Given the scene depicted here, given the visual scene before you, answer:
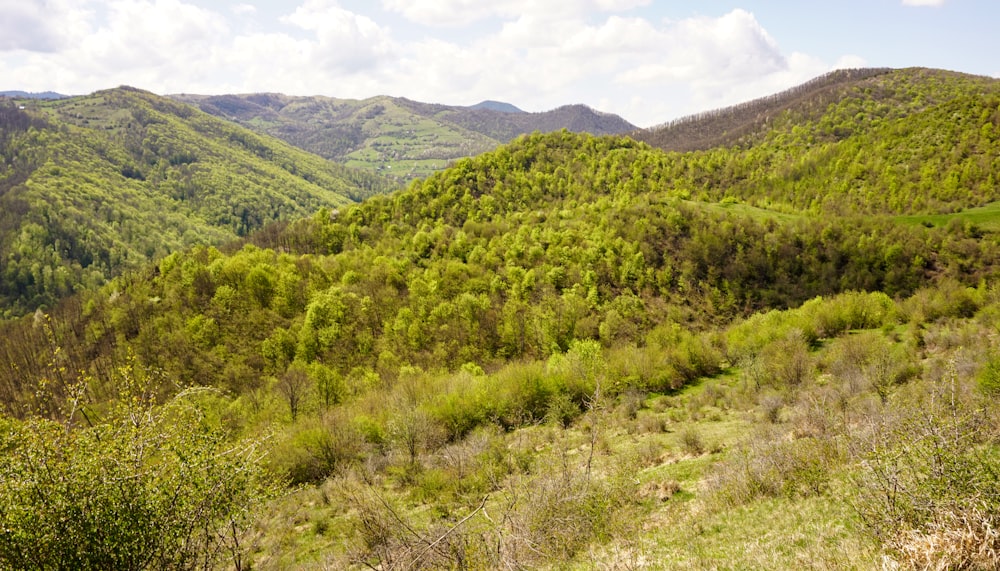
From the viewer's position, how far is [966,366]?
83.5 ft

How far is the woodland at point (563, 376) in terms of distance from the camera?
9.94 metres

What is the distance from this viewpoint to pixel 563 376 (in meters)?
43.2

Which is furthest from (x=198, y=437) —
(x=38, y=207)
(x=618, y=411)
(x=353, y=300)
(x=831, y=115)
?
(x=38, y=207)

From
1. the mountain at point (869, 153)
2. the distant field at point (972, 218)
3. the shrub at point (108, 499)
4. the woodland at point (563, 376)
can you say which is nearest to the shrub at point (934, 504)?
the woodland at point (563, 376)

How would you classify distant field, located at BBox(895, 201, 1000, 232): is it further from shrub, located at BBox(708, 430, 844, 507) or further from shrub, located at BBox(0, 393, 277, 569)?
shrub, located at BBox(0, 393, 277, 569)

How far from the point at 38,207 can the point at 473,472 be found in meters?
270

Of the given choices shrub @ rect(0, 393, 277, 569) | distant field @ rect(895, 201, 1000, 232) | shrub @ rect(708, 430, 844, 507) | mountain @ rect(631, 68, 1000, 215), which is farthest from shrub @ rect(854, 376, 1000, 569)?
mountain @ rect(631, 68, 1000, 215)

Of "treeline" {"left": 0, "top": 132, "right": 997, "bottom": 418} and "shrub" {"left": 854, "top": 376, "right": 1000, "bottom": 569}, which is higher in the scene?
"shrub" {"left": 854, "top": 376, "right": 1000, "bottom": 569}

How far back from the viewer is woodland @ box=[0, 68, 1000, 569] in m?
9.94

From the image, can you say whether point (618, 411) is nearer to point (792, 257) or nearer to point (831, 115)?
point (792, 257)

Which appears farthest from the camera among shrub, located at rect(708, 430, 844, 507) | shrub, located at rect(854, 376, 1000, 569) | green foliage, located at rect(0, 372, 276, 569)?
shrub, located at rect(708, 430, 844, 507)

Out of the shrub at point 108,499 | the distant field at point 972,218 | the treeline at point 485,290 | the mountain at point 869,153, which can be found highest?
the mountain at point 869,153

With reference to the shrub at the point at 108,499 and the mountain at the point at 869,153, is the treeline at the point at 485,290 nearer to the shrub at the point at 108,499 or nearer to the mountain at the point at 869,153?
the mountain at the point at 869,153

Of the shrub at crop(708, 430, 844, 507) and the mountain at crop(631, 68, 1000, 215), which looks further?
the mountain at crop(631, 68, 1000, 215)
